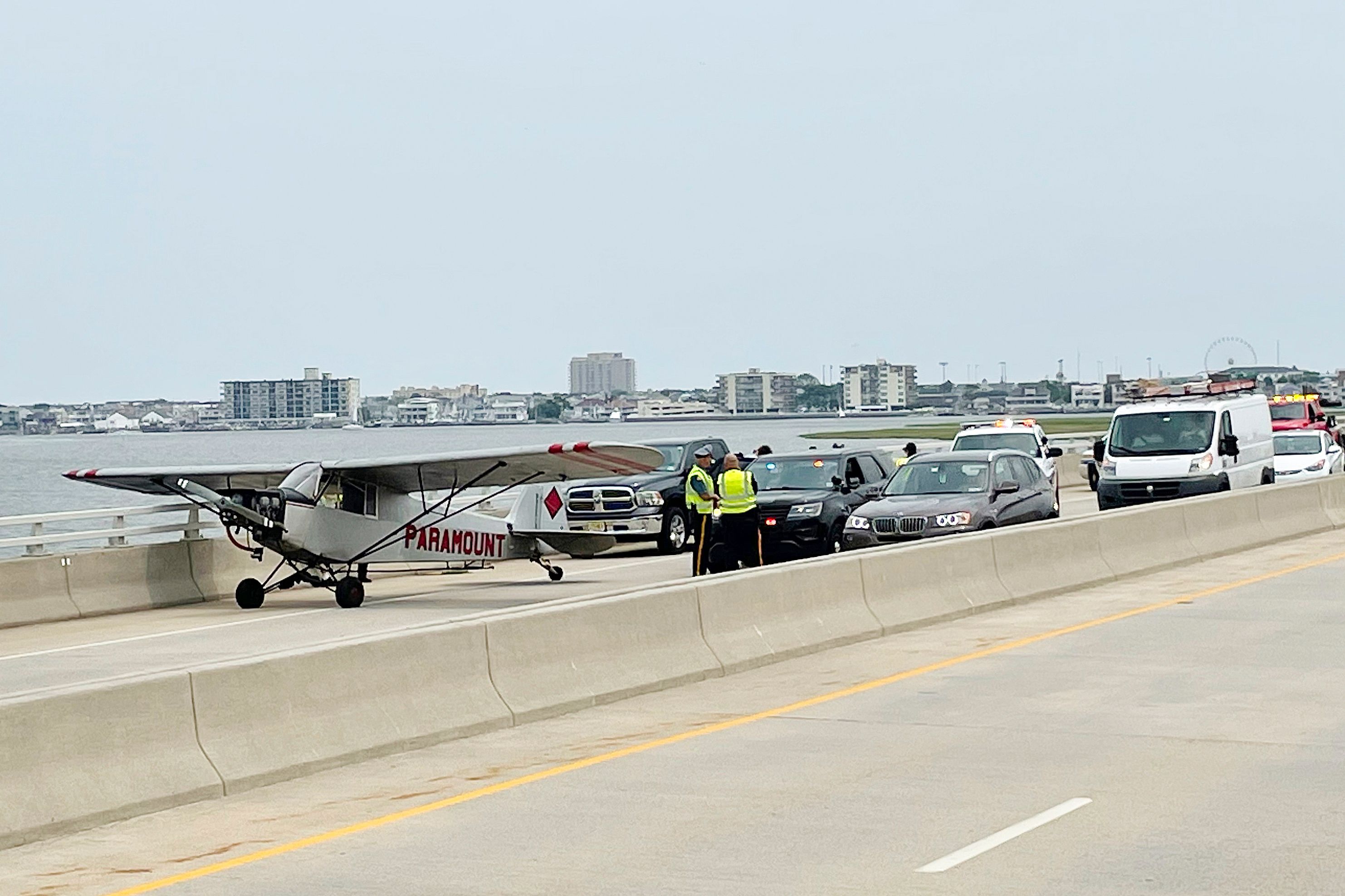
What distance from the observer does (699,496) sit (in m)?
24.1

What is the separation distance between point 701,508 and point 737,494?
85cm

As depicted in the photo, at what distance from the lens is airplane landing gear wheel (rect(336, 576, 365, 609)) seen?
23.2 metres

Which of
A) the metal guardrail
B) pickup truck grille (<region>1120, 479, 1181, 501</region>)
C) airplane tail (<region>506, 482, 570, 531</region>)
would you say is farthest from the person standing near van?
pickup truck grille (<region>1120, 479, 1181, 501</region>)

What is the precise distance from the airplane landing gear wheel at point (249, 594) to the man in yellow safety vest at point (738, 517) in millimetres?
5930

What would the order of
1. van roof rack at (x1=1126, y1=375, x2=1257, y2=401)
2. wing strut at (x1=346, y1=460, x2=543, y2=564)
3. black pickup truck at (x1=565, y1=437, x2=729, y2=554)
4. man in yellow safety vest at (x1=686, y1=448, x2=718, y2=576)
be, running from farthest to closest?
van roof rack at (x1=1126, y1=375, x2=1257, y2=401) → black pickup truck at (x1=565, y1=437, x2=729, y2=554) → wing strut at (x1=346, y1=460, x2=543, y2=564) → man in yellow safety vest at (x1=686, y1=448, x2=718, y2=576)

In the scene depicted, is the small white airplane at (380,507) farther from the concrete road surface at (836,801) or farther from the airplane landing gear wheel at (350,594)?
the concrete road surface at (836,801)

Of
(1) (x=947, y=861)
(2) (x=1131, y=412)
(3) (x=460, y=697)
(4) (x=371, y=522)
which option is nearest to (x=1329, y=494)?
(2) (x=1131, y=412)

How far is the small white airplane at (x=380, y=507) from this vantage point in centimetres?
2342

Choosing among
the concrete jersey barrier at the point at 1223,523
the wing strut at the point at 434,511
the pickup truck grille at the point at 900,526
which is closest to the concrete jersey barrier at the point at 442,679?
the pickup truck grille at the point at 900,526

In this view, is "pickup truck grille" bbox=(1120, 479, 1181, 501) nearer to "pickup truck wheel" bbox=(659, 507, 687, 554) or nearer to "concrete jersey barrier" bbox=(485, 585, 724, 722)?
"pickup truck wheel" bbox=(659, 507, 687, 554)

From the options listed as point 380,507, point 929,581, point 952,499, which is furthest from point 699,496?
point 929,581

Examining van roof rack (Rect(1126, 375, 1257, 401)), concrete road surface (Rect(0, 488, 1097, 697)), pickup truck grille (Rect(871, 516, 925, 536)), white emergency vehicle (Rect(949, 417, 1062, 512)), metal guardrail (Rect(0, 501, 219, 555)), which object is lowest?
concrete road surface (Rect(0, 488, 1097, 697))

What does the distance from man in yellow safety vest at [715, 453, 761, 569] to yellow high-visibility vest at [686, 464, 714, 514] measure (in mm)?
364

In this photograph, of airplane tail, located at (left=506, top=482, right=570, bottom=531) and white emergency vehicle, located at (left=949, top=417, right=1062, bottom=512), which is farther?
white emergency vehicle, located at (left=949, top=417, right=1062, bottom=512)
